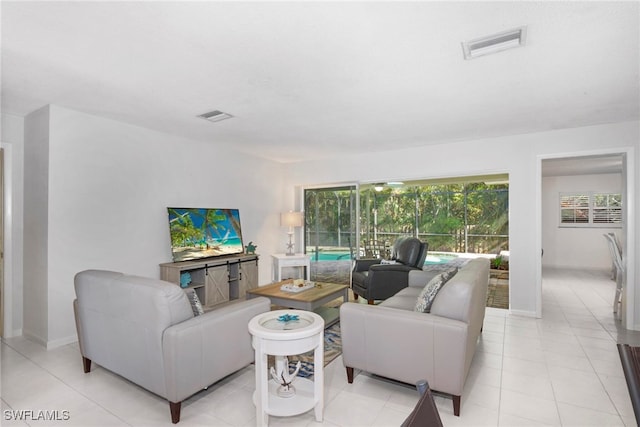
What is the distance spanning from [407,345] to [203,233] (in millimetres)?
3471

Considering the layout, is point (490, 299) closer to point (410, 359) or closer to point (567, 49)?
point (410, 359)

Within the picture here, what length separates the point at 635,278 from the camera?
12.9 ft

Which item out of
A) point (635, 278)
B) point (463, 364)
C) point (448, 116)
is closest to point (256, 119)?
point (448, 116)

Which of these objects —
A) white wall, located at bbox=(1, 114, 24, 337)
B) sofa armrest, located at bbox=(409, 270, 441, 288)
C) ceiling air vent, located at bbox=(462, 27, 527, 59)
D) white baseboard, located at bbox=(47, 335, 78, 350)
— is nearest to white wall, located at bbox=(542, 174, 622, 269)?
sofa armrest, located at bbox=(409, 270, 441, 288)

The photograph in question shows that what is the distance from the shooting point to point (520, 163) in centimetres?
448

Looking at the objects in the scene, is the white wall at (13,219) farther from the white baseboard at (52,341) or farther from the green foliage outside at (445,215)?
the green foliage outside at (445,215)

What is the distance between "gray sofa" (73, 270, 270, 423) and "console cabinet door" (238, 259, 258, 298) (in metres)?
2.49

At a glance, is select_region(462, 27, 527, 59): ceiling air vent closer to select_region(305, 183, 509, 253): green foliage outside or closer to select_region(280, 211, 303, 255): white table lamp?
select_region(280, 211, 303, 255): white table lamp

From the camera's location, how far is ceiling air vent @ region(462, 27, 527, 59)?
6.70 ft

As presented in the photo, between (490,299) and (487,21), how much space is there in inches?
180

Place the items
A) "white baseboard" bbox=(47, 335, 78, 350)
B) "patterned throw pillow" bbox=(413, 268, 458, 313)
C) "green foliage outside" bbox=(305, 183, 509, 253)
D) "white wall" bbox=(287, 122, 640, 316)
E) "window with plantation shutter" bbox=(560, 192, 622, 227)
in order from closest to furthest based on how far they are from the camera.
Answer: "patterned throw pillow" bbox=(413, 268, 458, 313) → "white baseboard" bbox=(47, 335, 78, 350) → "white wall" bbox=(287, 122, 640, 316) → "window with plantation shutter" bbox=(560, 192, 622, 227) → "green foliage outside" bbox=(305, 183, 509, 253)

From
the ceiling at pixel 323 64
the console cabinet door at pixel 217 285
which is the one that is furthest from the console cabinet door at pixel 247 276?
the ceiling at pixel 323 64

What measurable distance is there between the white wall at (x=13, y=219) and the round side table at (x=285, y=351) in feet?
10.5

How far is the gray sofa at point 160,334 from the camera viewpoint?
206 cm
